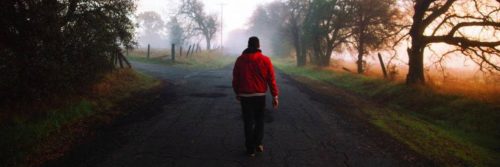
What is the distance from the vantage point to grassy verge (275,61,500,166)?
291 inches

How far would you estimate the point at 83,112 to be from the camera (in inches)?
368

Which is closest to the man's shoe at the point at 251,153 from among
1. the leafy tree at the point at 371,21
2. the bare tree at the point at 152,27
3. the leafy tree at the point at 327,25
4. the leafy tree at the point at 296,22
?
the leafy tree at the point at 371,21

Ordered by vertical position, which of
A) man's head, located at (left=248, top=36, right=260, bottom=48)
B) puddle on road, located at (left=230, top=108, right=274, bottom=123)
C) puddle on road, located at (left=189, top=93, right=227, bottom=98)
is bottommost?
puddle on road, located at (left=230, top=108, right=274, bottom=123)

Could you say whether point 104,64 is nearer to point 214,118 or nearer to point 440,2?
point 214,118

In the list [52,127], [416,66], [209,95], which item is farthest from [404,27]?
[52,127]

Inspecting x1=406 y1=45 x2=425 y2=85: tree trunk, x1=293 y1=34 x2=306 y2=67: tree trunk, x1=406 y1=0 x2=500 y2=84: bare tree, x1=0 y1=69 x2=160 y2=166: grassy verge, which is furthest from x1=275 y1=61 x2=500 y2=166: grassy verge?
x1=293 y1=34 x2=306 y2=67: tree trunk

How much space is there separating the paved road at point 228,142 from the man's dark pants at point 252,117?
0.77 feet

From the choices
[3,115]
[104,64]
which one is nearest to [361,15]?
[104,64]

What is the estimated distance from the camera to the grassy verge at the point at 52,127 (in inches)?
242

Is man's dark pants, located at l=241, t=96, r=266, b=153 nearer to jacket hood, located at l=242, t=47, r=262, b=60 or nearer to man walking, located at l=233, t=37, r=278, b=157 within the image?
man walking, located at l=233, t=37, r=278, b=157

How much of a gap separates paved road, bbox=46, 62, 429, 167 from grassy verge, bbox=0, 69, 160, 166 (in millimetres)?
486

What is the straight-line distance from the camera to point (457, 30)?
592 inches

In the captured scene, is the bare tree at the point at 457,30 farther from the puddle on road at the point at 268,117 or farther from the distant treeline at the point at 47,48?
the distant treeline at the point at 47,48

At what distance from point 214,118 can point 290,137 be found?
2.40 metres
